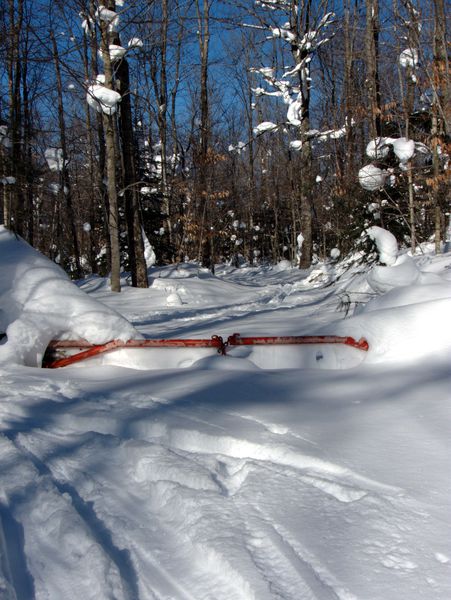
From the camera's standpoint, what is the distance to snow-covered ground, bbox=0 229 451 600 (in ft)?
5.26

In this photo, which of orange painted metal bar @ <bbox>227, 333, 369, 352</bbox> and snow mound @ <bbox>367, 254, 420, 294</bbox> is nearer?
orange painted metal bar @ <bbox>227, 333, 369, 352</bbox>

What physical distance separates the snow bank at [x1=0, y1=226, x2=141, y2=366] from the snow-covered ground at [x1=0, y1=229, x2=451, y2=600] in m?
0.03

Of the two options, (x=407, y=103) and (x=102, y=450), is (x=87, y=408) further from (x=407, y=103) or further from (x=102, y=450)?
(x=407, y=103)

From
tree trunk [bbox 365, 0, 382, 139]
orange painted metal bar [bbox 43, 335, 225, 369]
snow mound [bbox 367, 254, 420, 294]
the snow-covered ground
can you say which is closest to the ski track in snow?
the snow-covered ground

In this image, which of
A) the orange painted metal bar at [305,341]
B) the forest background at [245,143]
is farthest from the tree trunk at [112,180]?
the orange painted metal bar at [305,341]

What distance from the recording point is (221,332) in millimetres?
6367

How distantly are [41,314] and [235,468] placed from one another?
3118mm

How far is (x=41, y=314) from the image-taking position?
480cm

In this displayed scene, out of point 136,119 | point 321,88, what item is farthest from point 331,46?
point 136,119

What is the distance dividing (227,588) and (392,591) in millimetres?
489

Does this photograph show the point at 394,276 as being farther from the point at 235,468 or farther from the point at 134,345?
the point at 235,468

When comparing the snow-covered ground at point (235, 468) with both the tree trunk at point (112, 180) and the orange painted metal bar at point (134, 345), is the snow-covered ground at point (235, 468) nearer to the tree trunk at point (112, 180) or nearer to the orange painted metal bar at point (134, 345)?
the orange painted metal bar at point (134, 345)

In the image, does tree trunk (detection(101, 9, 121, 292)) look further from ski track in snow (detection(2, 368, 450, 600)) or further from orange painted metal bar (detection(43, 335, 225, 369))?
ski track in snow (detection(2, 368, 450, 600))

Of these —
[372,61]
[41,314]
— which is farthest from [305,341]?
[372,61]
